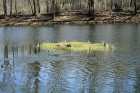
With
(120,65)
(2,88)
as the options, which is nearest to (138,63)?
(120,65)

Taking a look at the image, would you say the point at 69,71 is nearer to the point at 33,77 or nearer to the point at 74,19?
the point at 33,77

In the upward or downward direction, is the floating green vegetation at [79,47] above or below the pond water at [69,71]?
below

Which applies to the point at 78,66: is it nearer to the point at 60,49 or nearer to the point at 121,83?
the point at 121,83

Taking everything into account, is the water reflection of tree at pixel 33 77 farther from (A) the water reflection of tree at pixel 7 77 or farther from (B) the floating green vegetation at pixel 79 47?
(B) the floating green vegetation at pixel 79 47

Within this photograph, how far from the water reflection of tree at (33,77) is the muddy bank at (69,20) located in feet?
151

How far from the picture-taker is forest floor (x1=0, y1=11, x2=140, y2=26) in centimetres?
7262

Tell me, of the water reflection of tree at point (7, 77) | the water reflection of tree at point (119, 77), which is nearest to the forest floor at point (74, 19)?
the water reflection of tree at point (7, 77)

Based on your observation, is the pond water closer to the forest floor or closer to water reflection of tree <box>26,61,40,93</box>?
water reflection of tree <box>26,61,40,93</box>

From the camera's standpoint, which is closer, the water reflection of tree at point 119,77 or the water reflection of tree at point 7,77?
the water reflection of tree at point 119,77

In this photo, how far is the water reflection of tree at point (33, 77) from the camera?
18.8 metres

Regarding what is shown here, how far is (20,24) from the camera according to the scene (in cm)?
7262

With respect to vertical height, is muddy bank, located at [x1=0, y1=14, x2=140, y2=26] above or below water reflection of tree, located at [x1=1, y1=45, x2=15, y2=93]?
below

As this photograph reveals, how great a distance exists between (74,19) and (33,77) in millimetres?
54909

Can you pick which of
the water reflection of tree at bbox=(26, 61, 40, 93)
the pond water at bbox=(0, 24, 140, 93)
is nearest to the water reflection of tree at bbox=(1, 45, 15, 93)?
the pond water at bbox=(0, 24, 140, 93)
